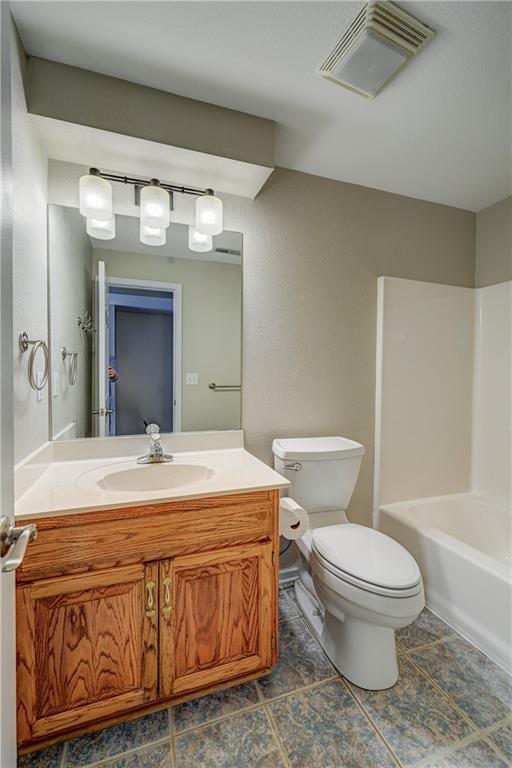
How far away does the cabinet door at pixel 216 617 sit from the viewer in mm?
1171

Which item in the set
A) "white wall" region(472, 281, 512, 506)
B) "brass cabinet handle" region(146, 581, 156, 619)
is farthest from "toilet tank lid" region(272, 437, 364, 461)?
"white wall" region(472, 281, 512, 506)

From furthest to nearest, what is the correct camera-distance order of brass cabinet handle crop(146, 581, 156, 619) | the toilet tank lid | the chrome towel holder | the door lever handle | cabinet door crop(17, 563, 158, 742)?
1. the chrome towel holder
2. the toilet tank lid
3. brass cabinet handle crop(146, 581, 156, 619)
4. cabinet door crop(17, 563, 158, 742)
5. the door lever handle

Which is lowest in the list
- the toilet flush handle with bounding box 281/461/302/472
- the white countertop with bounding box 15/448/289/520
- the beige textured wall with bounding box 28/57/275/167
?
the toilet flush handle with bounding box 281/461/302/472

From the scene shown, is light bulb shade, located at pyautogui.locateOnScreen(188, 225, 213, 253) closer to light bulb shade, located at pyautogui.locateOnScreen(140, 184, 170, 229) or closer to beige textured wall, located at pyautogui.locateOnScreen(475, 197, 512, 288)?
light bulb shade, located at pyautogui.locateOnScreen(140, 184, 170, 229)

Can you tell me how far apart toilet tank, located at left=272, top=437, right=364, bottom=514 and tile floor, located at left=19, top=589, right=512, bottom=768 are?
2.13 ft

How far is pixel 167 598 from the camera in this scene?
116 centimetres

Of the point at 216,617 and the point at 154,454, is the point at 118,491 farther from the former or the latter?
the point at 216,617

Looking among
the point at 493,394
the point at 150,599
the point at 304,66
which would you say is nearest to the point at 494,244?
the point at 493,394

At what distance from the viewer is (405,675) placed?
4.56 feet

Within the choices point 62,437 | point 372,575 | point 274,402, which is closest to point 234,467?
point 274,402

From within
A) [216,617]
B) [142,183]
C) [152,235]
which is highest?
[142,183]

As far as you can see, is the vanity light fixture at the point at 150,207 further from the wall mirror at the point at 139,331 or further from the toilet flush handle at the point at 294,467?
the toilet flush handle at the point at 294,467

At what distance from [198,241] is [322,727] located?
1998 mm

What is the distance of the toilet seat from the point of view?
1.22 m
